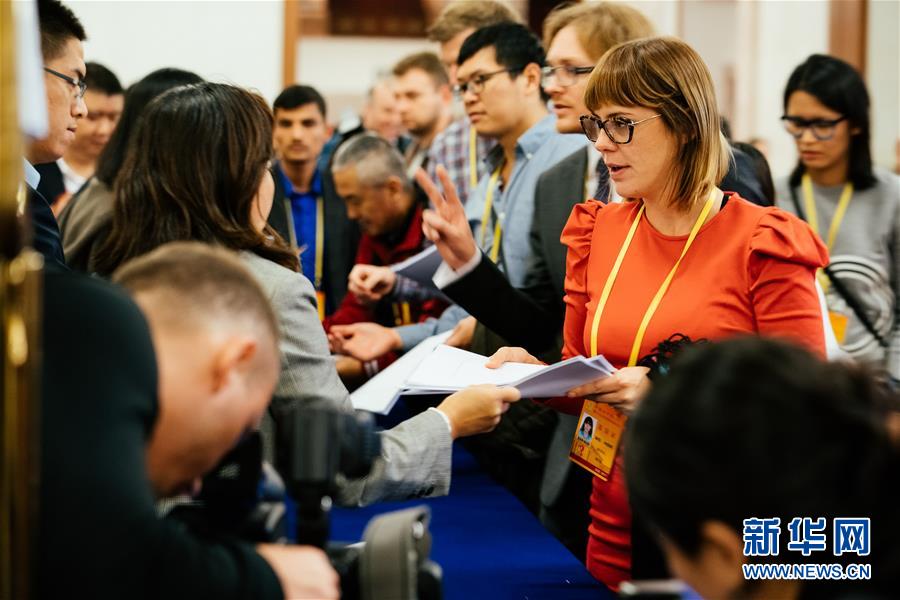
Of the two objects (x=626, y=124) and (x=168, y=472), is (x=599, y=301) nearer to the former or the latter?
(x=626, y=124)

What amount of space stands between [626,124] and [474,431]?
69 centimetres

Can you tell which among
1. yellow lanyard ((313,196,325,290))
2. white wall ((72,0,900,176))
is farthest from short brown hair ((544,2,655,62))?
white wall ((72,0,900,176))

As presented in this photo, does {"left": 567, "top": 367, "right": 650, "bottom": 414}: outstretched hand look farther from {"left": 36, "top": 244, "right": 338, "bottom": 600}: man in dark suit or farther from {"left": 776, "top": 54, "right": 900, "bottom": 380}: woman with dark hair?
{"left": 776, "top": 54, "right": 900, "bottom": 380}: woman with dark hair

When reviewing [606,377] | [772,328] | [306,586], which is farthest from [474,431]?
[306,586]

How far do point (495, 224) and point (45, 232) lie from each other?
1.48 m

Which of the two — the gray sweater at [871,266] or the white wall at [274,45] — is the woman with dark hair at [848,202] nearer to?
the gray sweater at [871,266]

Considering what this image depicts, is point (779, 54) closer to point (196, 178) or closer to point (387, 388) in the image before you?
point (387, 388)

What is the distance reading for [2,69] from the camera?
0.93 metres

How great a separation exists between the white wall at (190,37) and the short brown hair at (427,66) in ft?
4.06

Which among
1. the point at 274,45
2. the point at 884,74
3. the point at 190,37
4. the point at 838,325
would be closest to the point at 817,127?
the point at 838,325

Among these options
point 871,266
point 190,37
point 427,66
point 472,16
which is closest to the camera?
point 871,266

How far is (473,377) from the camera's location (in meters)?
2.04

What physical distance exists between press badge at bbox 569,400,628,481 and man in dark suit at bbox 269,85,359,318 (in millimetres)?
2369

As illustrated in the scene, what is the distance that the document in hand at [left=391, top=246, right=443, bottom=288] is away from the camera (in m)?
3.13
